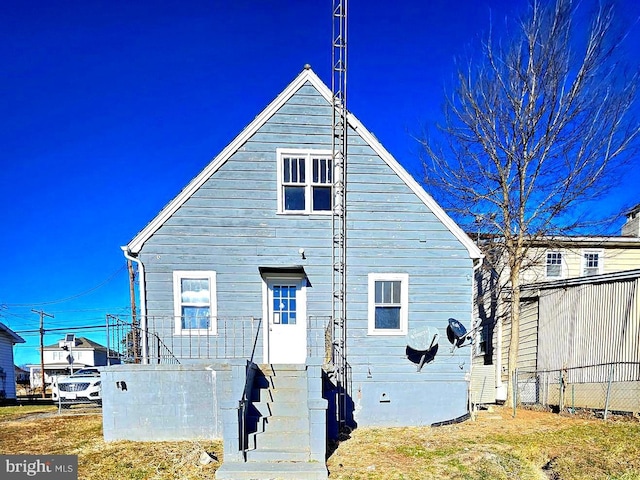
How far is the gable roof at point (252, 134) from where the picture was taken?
8.15 m

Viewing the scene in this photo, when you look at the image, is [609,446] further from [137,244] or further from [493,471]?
[137,244]

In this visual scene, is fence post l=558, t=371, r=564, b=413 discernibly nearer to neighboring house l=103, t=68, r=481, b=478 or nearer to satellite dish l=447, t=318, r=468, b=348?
neighboring house l=103, t=68, r=481, b=478

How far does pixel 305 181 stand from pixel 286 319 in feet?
10.7

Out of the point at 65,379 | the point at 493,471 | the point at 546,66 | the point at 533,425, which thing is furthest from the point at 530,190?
the point at 65,379

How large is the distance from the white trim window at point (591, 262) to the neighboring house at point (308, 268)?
9037mm

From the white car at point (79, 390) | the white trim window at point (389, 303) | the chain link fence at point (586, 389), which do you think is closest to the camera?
the white trim window at point (389, 303)

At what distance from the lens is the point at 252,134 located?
8.40 m

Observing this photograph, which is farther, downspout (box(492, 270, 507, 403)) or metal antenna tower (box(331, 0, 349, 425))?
→ downspout (box(492, 270, 507, 403))

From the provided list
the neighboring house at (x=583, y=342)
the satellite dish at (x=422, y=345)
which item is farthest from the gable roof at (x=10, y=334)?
the neighboring house at (x=583, y=342)

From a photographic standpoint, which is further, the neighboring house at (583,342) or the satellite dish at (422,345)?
the neighboring house at (583,342)

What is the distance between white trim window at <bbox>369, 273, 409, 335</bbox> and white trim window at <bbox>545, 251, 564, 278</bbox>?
922 cm

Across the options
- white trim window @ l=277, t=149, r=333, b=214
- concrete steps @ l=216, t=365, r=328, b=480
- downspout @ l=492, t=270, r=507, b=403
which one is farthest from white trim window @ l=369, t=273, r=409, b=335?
downspout @ l=492, t=270, r=507, b=403

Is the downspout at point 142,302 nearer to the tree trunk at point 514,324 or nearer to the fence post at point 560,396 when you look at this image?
the tree trunk at point 514,324

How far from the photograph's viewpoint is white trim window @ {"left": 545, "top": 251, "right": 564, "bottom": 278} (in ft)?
47.1
